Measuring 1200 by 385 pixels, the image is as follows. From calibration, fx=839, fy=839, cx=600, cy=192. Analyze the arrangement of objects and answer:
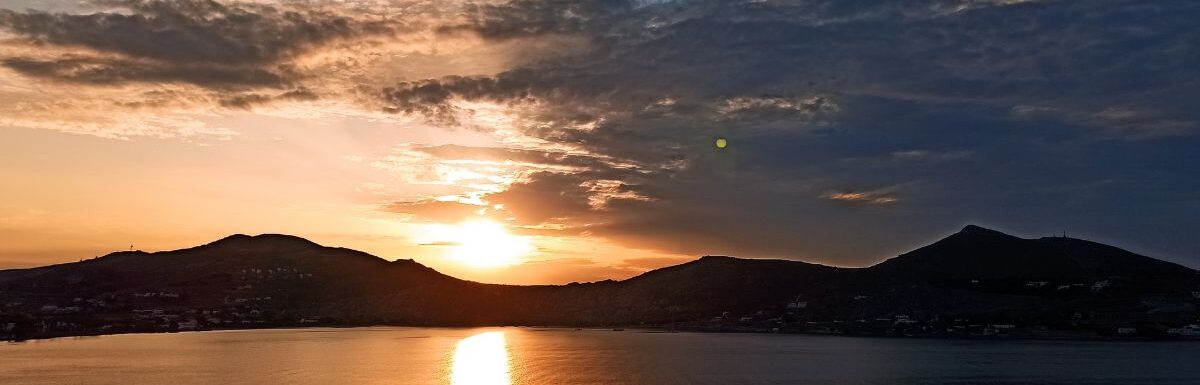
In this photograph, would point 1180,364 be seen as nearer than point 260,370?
No

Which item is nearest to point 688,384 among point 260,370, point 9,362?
point 260,370

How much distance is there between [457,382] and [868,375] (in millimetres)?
77301

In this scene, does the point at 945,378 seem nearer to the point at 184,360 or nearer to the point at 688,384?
the point at 688,384

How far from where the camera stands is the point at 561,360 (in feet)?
649

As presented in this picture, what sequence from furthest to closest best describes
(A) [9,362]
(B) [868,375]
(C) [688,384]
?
(A) [9,362] → (B) [868,375] → (C) [688,384]

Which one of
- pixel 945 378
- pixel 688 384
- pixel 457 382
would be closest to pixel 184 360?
pixel 457 382

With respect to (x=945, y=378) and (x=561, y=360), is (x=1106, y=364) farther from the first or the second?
(x=561, y=360)

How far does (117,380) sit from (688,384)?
3766 inches

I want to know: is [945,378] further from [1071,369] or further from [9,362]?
[9,362]

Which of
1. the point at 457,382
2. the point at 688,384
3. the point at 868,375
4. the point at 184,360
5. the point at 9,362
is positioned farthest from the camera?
the point at 184,360

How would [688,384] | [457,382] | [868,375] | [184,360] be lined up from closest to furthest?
1. [688,384]
2. [457,382]
3. [868,375]
4. [184,360]

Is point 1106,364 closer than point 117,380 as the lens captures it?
No

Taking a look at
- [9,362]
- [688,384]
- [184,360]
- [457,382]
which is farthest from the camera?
[184,360]

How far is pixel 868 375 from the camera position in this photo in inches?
6299
